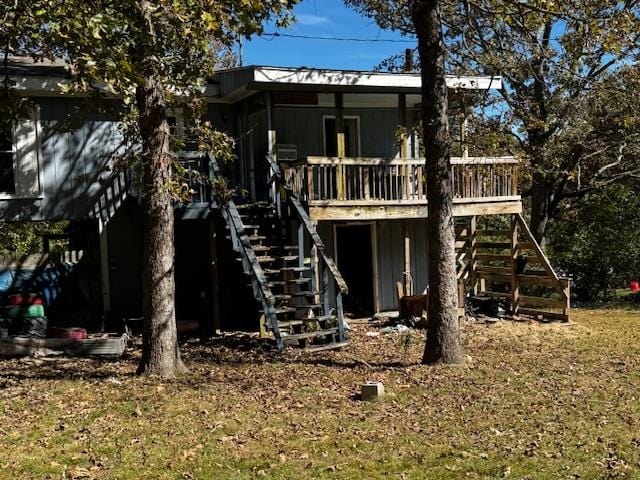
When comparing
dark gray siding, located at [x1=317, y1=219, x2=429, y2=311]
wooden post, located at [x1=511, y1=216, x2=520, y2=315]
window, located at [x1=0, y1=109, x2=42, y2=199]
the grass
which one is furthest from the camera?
dark gray siding, located at [x1=317, y1=219, x2=429, y2=311]

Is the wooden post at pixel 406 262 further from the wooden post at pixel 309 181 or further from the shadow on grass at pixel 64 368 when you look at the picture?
the shadow on grass at pixel 64 368

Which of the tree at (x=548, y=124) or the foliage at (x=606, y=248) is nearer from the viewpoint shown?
the tree at (x=548, y=124)

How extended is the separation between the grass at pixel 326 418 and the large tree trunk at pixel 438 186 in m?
0.51

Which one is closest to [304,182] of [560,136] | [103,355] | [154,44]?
[103,355]

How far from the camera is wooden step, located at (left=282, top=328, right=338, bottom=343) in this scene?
1027 cm

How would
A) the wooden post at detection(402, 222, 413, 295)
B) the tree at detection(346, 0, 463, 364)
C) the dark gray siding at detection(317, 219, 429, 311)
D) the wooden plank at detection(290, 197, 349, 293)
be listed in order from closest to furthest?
the tree at detection(346, 0, 463, 364) → the wooden plank at detection(290, 197, 349, 293) → the wooden post at detection(402, 222, 413, 295) → the dark gray siding at detection(317, 219, 429, 311)

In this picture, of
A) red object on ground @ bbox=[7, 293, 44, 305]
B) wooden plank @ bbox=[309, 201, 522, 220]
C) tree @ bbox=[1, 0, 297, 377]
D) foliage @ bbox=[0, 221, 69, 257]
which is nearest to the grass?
tree @ bbox=[1, 0, 297, 377]

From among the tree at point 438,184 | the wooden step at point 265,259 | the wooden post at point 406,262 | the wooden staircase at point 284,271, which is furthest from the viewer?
the wooden post at point 406,262

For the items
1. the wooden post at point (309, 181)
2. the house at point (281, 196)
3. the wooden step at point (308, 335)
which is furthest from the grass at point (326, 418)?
the wooden post at point (309, 181)

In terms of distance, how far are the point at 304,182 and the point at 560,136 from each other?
34.8ft

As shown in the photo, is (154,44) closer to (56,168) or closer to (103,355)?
(103,355)

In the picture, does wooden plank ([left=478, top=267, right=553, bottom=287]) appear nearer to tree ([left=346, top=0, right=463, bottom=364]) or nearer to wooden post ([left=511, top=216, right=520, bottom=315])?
wooden post ([left=511, top=216, right=520, bottom=315])

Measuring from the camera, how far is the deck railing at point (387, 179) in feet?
40.9

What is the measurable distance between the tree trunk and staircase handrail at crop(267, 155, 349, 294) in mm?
3040
